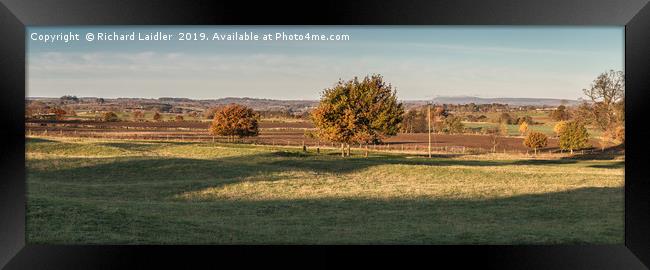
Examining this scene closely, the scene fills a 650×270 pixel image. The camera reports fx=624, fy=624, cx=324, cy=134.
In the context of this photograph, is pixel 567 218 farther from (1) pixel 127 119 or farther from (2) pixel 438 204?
Answer: (1) pixel 127 119

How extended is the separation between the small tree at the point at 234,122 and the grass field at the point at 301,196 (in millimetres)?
622

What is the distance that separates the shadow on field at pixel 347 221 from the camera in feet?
35.3

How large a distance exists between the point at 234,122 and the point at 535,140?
6356 millimetres

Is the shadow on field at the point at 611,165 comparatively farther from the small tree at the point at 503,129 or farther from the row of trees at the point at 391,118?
the small tree at the point at 503,129

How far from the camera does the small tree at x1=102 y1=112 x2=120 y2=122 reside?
13234mm

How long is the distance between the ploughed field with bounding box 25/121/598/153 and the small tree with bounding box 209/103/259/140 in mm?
173

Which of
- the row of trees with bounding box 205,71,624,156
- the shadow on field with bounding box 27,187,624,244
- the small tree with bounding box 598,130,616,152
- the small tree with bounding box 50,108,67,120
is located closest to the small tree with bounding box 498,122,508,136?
the row of trees with bounding box 205,71,624,156

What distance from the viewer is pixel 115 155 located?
14438 millimetres

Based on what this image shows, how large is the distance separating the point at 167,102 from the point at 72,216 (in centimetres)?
291

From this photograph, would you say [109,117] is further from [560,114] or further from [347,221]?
[560,114]
